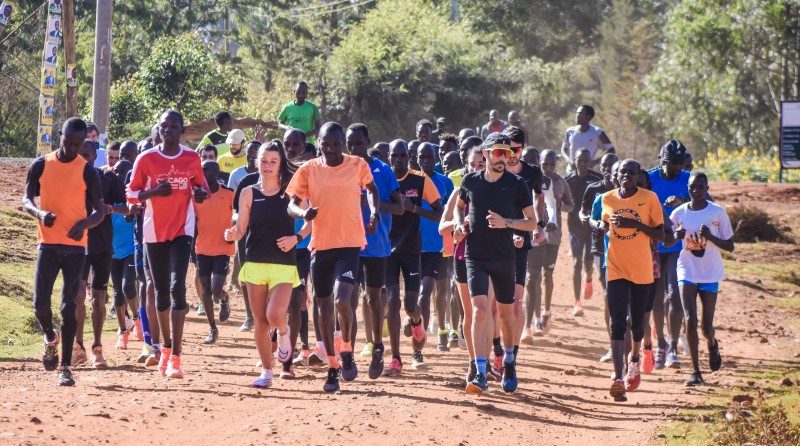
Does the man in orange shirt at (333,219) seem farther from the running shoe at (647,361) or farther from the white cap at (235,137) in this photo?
the white cap at (235,137)

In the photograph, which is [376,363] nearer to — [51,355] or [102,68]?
[51,355]

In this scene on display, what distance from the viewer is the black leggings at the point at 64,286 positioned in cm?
1145

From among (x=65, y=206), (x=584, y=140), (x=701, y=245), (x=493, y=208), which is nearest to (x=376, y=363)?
(x=493, y=208)

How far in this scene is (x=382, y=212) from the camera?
12.4 metres

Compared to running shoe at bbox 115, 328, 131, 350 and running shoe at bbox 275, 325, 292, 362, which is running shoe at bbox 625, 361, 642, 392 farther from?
running shoe at bbox 115, 328, 131, 350

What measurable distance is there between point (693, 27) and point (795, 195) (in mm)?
16070

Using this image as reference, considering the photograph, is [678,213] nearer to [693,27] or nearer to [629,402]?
[629,402]

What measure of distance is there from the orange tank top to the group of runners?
0.04ft

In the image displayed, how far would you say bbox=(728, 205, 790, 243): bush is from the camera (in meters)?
28.1

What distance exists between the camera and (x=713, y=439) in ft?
34.4

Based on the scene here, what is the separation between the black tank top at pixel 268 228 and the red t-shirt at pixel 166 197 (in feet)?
2.23

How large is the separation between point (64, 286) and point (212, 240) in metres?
3.91

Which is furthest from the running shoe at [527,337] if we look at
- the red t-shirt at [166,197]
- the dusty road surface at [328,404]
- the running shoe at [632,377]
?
the red t-shirt at [166,197]

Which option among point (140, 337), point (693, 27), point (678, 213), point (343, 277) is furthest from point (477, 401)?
point (693, 27)
